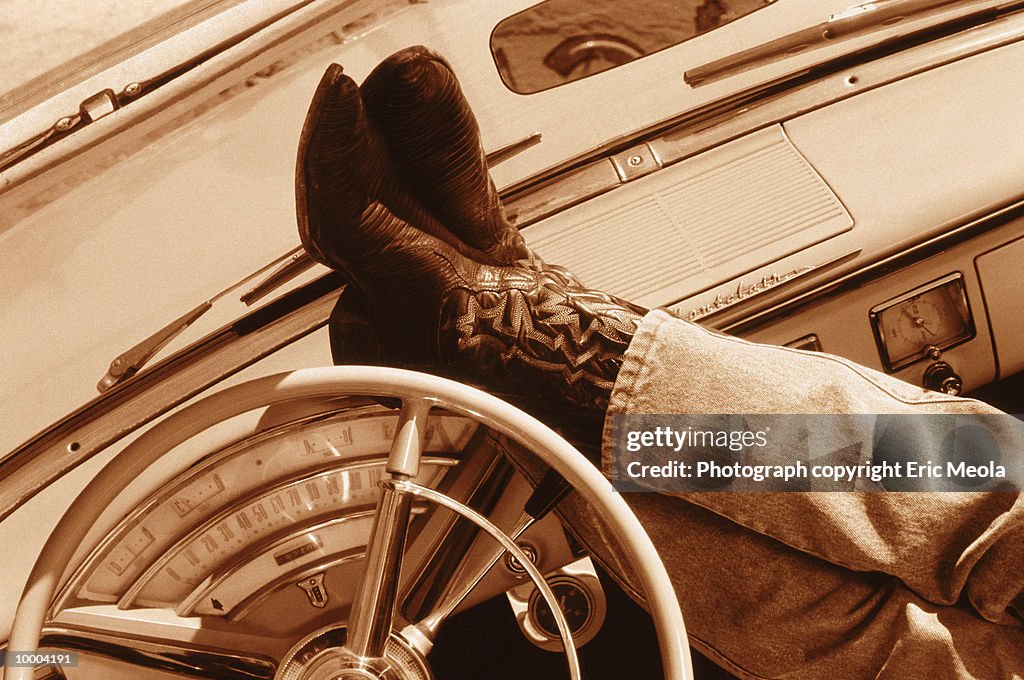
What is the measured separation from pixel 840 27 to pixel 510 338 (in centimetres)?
59

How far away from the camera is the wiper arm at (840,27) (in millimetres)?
1076

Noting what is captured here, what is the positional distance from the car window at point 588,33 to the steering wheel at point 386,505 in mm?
553

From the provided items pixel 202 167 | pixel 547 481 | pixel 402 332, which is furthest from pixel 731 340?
pixel 202 167

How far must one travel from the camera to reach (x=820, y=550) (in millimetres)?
772

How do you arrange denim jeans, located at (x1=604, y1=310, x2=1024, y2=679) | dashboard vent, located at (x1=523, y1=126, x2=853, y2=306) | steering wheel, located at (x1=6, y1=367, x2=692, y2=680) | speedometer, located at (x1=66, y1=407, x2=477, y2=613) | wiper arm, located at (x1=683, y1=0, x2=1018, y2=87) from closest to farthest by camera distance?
1. steering wheel, located at (x1=6, y1=367, x2=692, y2=680)
2. denim jeans, located at (x1=604, y1=310, x2=1024, y2=679)
3. speedometer, located at (x1=66, y1=407, x2=477, y2=613)
4. dashboard vent, located at (x1=523, y1=126, x2=853, y2=306)
5. wiper arm, located at (x1=683, y1=0, x2=1018, y2=87)

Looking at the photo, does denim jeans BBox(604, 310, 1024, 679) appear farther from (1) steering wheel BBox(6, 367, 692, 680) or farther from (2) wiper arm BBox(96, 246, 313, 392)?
(2) wiper arm BBox(96, 246, 313, 392)

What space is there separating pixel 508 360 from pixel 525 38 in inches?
18.1

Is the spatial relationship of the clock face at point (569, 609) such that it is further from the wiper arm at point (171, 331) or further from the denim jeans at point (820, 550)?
the wiper arm at point (171, 331)

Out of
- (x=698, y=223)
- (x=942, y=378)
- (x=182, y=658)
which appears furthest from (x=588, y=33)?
(x=182, y=658)

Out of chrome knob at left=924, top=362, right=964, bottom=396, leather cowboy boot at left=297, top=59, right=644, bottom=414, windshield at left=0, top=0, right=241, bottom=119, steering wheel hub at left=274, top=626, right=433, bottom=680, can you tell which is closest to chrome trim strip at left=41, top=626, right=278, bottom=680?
steering wheel hub at left=274, top=626, right=433, bottom=680

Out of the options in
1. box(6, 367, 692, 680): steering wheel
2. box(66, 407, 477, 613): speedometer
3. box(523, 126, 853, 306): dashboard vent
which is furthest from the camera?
box(523, 126, 853, 306): dashboard vent

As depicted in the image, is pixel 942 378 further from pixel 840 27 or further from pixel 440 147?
Result: pixel 440 147

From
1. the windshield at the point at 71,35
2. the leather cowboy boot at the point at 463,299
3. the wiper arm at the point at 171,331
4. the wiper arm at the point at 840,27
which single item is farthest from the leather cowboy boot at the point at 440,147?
the windshield at the point at 71,35

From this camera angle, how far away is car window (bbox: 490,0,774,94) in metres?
1.09
